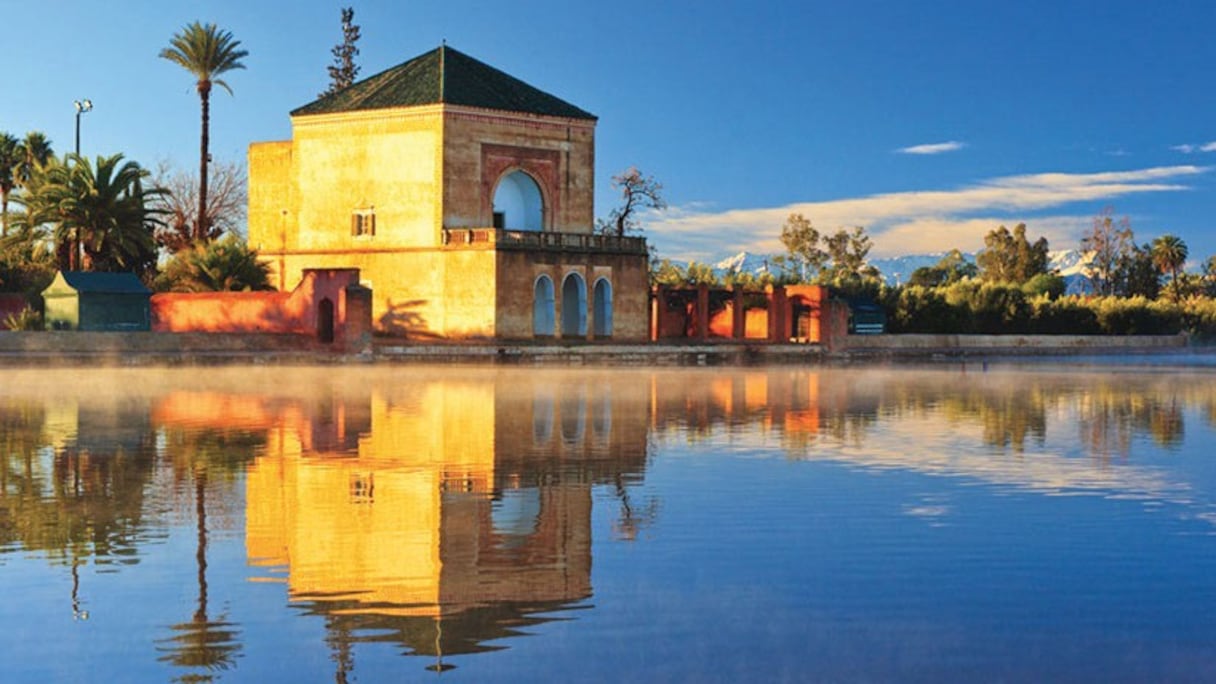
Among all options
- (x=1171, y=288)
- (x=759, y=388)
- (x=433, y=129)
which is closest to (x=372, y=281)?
(x=433, y=129)

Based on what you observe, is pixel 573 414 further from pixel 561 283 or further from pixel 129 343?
pixel 561 283

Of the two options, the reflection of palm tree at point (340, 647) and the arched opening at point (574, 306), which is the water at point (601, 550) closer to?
the reflection of palm tree at point (340, 647)

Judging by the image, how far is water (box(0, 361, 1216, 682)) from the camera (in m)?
6.19

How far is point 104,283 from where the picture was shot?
39906mm

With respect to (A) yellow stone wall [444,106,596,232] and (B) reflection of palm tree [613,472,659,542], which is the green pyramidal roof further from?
(B) reflection of palm tree [613,472,659,542]

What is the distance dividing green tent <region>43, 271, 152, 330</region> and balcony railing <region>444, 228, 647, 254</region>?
946 cm

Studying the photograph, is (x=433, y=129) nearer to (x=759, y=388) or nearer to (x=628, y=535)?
(x=759, y=388)

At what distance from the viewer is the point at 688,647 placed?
6.33 m

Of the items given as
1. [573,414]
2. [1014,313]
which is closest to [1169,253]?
[1014,313]

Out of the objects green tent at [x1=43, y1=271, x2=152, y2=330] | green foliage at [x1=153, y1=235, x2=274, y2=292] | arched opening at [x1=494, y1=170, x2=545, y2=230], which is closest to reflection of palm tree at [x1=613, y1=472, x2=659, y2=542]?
green tent at [x1=43, y1=271, x2=152, y2=330]

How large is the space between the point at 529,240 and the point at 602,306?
3998mm

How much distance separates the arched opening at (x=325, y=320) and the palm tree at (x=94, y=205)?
312 inches

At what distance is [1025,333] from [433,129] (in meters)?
30.5

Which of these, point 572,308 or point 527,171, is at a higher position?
point 527,171
